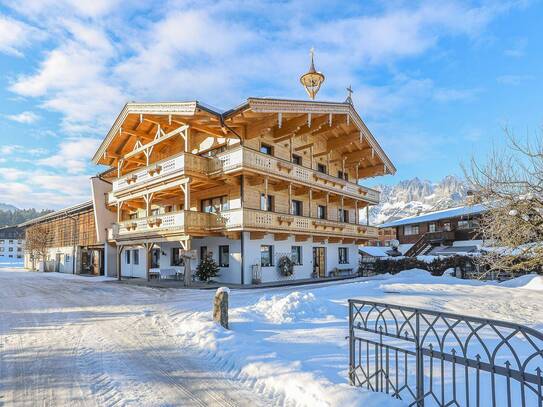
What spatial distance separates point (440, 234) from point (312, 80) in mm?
23979

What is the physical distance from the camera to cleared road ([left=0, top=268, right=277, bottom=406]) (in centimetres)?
521

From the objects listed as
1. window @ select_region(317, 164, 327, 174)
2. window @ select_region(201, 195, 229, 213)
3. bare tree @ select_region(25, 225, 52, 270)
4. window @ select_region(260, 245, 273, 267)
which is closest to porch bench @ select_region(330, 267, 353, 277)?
window @ select_region(260, 245, 273, 267)

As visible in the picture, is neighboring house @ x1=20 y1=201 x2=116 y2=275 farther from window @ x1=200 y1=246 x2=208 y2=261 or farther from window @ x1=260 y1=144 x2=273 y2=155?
window @ x1=260 y1=144 x2=273 y2=155

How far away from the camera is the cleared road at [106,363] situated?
521 centimetres

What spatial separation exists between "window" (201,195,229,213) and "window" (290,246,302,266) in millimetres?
5402

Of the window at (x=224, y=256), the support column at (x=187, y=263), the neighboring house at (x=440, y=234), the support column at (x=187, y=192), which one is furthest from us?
the neighboring house at (x=440, y=234)

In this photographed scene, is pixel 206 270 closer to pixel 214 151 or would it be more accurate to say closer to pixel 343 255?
pixel 214 151

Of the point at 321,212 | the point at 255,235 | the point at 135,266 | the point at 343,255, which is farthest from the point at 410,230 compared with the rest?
the point at 135,266

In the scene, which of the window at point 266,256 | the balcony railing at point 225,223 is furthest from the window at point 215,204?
the window at point 266,256

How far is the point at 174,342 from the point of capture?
8.17 meters

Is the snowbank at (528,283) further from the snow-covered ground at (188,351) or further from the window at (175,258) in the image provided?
the window at (175,258)

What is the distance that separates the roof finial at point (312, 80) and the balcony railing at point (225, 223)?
1095cm

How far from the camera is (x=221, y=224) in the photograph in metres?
20.8

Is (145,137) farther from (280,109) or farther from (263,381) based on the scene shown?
(263,381)
